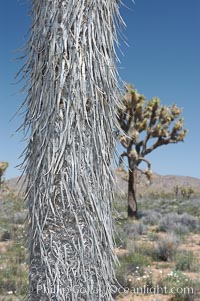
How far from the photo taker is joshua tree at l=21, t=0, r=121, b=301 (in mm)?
2562

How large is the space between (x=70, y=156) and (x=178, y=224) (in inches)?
473

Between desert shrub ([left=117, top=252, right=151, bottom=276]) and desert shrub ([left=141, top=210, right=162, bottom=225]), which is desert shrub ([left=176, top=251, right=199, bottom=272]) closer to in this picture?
desert shrub ([left=117, top=252, right=151, bottom=276])

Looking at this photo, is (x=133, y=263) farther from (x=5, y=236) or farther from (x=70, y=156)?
(x=70, y=156)

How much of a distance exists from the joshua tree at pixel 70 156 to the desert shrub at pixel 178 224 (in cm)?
1117

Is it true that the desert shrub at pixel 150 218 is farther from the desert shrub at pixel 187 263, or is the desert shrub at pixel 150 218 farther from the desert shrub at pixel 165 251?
the desert shrub at pixel 187 263

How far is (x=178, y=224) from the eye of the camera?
14047 millimetres

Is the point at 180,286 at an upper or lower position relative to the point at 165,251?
lower

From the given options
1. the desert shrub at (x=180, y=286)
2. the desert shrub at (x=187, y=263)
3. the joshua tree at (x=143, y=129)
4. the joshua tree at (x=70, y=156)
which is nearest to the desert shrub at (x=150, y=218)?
the joshua tree at (x=143, y=129)

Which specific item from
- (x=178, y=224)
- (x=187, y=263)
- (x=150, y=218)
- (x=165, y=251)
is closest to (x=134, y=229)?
(x=178, y=224)

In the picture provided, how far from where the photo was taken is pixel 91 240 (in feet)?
8.56

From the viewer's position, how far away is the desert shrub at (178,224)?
13562 millimetres

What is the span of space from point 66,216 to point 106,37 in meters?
1.15

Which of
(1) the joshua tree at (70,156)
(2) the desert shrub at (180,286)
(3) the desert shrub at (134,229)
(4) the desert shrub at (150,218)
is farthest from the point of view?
(4) the desert shrub at (150,218)

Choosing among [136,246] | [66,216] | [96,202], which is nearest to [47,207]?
[66,216]
